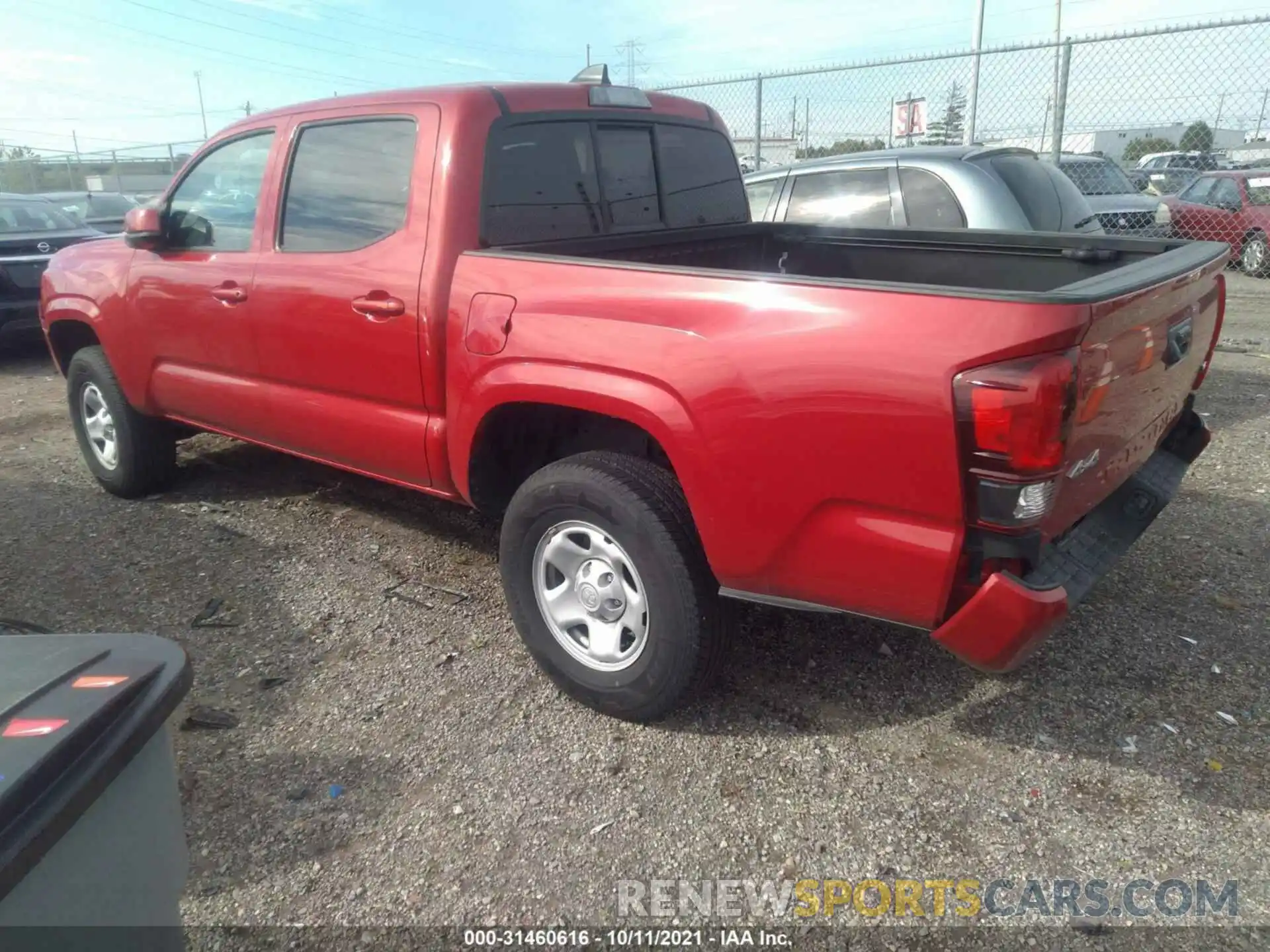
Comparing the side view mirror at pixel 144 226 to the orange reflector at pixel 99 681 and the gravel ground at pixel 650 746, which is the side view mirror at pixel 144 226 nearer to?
the gravel ground at pixel 650 746

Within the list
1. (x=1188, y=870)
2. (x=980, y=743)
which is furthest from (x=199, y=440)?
(x=1188, y=870)

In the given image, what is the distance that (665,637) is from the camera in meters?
2.72

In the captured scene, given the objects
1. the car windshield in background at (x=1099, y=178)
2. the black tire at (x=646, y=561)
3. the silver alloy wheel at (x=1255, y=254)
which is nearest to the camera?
the black tire at (x=646, y=561)

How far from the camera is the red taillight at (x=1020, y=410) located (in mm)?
1981

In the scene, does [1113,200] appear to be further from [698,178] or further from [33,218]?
[33,218]

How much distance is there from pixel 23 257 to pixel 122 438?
16.9ft

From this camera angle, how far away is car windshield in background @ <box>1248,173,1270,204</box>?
12.4 metres

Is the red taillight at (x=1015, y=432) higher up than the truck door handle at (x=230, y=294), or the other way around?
the truck door handle at (x=230, y=294)

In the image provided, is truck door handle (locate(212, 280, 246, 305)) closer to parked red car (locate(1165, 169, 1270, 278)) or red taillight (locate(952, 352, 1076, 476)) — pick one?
red taillight (locate(952, 352, 1076, 476))

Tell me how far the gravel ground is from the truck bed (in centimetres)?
131

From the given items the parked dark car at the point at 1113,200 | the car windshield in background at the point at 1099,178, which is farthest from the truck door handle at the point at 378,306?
the car windshield in background at the point at 1099,178

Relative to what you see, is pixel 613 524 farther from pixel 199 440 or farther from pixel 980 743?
pixel 199 440

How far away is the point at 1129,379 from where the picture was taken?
7.77 feet

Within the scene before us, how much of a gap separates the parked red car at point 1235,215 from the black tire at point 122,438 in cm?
1253
